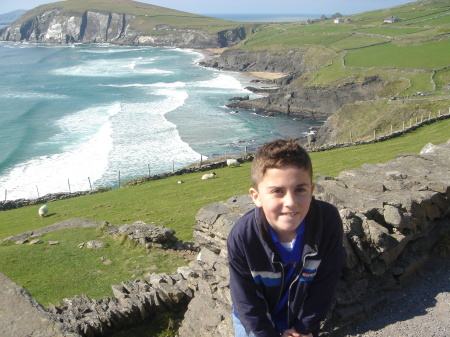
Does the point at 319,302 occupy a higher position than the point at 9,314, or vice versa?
the point at 319,302

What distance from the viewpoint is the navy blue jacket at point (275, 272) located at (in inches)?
202

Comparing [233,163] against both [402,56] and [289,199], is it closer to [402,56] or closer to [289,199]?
[289,199]

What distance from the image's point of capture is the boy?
498 cm

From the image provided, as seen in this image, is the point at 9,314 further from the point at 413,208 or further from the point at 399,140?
the point at 399,140

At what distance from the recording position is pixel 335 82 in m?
83.8

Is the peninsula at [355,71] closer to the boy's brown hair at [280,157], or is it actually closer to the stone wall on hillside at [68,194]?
the stone wall on hillside at [68,194]

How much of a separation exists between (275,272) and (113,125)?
209 ft

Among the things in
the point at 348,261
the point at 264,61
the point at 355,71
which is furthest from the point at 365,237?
the point at 264,61

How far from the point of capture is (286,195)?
4.97 meters

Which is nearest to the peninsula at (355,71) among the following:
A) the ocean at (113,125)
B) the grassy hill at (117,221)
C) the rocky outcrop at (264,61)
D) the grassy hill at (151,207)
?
the rocky outcrop at (264,61)

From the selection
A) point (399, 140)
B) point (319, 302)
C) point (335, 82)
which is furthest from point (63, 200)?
point (335, 82)

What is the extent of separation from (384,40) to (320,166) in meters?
98.0

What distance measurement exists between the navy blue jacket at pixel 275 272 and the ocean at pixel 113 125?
3279cm

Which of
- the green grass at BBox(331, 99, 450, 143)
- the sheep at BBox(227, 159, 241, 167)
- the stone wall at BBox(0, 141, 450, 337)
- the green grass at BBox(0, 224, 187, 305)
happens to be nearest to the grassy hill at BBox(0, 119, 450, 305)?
the green grass at BBox(0, 224, 187, 305)
